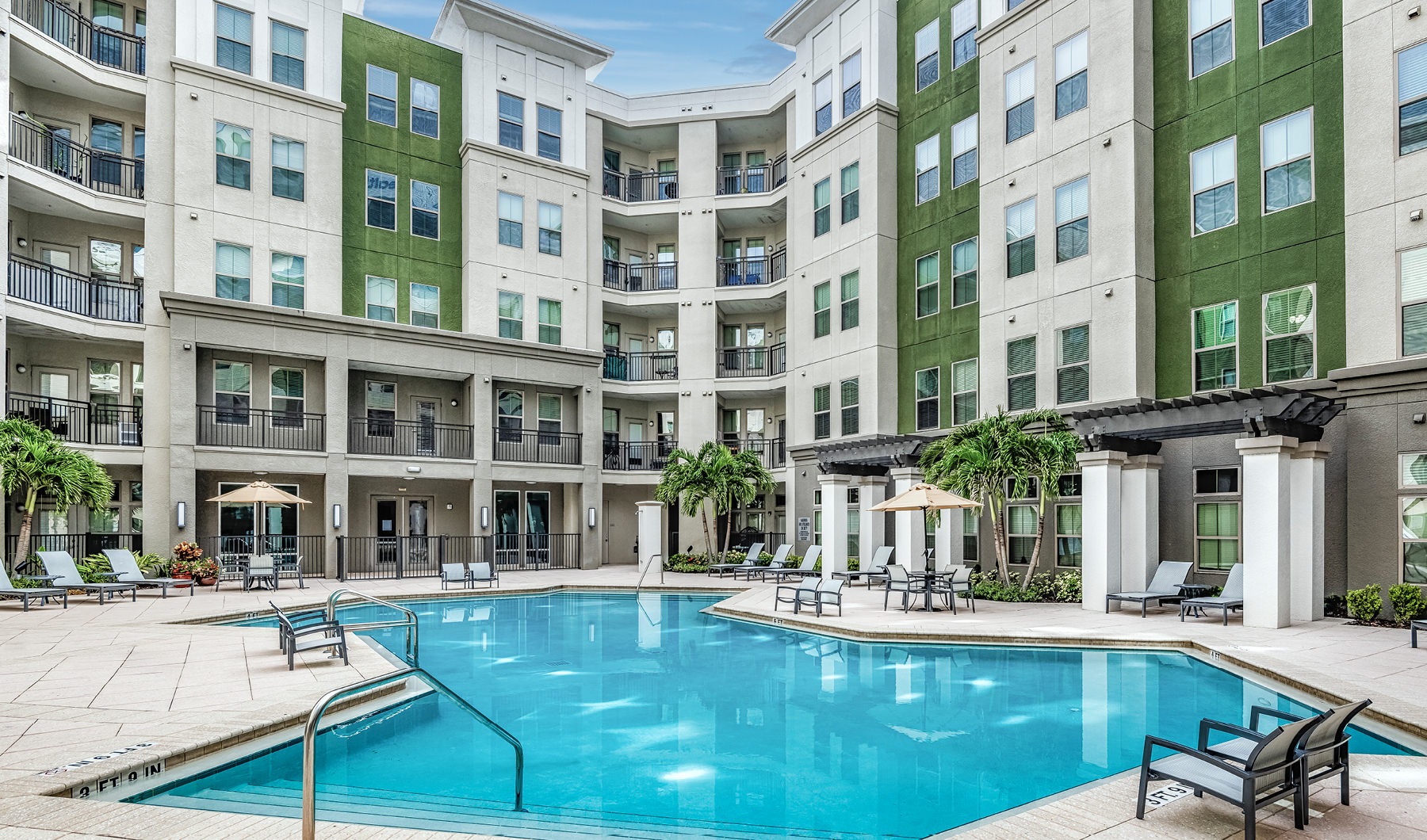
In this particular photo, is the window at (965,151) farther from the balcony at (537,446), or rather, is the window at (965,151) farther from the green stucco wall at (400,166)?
the green stucco wall at (400,166)

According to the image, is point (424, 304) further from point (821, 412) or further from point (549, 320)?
point (821, 412)

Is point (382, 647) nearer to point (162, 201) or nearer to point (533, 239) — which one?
point (162, 201)

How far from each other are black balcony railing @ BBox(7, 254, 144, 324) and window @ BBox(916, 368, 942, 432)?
20.5 metres

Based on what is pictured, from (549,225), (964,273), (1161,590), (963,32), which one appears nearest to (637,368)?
(549,225)

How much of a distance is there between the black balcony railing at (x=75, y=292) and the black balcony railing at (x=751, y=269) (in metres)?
17.5

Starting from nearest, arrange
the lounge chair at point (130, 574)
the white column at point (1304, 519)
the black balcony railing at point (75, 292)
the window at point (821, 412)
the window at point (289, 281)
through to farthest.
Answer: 1. the white column at point (1304, 519)
2. the lounge chair at point (130, 574)
3. the black balcony railing at point (75, 292)
4. the window at point (289, 281)
5. the window at point (821, 412)

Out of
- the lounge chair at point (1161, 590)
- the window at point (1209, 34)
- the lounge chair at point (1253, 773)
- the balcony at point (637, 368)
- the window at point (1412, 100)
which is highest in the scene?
the window at point (1209, 34)

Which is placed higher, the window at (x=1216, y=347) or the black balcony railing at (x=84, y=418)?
the window at (x=1216, y=347)

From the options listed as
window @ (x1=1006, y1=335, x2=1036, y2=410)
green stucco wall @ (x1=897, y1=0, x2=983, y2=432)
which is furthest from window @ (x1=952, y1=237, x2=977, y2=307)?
window @ (x1=1006, y1=335, x2=1036, y2=410)

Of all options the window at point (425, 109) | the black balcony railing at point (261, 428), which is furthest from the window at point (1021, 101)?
the black balcony railing at point (261, 428)

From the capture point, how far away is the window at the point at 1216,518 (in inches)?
652

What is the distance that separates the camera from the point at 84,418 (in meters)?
22.9

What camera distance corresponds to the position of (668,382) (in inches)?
1218

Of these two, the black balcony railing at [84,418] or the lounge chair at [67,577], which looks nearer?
the lounge chair at [67,577]
